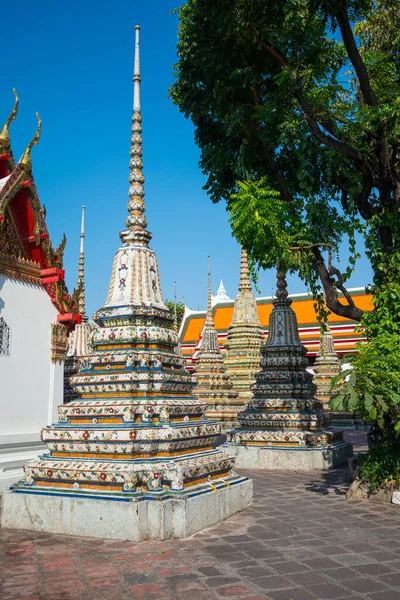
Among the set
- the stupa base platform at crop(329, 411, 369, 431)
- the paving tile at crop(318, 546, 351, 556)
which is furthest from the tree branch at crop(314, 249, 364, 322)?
the stupa base platform at crop(329, 411, 369, 431)

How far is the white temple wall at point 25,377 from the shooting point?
26.9 feet

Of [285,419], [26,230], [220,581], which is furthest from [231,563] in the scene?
[285,419]

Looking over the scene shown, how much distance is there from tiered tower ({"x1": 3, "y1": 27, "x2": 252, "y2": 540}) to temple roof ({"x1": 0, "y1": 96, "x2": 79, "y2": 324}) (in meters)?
2.19

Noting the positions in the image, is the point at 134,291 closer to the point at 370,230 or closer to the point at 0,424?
the point at 0,424

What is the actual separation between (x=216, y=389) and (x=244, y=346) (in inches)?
76.7

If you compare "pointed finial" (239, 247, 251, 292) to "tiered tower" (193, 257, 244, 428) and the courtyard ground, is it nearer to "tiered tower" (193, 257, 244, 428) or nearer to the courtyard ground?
"tiered tower" (193, 257, 244, 428)

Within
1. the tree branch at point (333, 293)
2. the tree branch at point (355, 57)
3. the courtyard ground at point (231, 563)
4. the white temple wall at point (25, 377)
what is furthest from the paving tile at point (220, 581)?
the tree branch at point (355, 57)

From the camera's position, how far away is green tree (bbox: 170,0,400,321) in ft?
26.9

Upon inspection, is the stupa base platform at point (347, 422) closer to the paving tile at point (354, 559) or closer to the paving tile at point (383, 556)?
the paving tile at point (383, 556)

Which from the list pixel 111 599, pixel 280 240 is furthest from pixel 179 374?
pixel 111 599

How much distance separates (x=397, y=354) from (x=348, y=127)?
3511 mm

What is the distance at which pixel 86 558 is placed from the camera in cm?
522

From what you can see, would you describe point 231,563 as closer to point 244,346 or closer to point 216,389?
point 216,389

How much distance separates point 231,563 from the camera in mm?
5062
